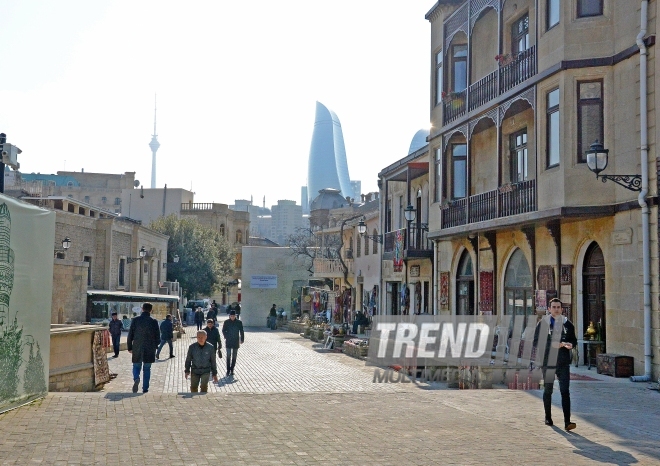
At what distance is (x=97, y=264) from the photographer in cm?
4312

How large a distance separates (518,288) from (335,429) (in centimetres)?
1275

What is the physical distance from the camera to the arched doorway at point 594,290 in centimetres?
1789

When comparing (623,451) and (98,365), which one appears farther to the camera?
(98,365)

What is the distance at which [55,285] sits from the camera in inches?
1189

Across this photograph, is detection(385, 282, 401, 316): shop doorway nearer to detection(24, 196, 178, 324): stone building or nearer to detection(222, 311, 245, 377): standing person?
detection(24, 196, 178, 324): stone building

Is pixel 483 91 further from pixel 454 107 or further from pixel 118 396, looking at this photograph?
pixel 118 396

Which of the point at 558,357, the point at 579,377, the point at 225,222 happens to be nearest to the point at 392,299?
the point at 579,377

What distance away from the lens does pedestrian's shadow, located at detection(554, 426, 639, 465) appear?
836 centimetres

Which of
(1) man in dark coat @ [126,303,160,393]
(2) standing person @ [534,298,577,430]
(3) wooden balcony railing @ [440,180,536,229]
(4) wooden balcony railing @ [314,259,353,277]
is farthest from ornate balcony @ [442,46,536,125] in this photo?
(4) wooden balcony railing @ [314,259,353,277]

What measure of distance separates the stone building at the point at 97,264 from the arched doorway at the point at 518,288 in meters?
16.1

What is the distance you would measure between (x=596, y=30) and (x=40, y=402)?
13509 mm

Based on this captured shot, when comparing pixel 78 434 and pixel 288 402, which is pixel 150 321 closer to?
pixel 288 402

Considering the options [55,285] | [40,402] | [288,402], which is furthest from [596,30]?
[55,285]

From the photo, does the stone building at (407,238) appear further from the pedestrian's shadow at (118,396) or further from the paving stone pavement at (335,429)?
the pedestrian's shadow at (118,396)
